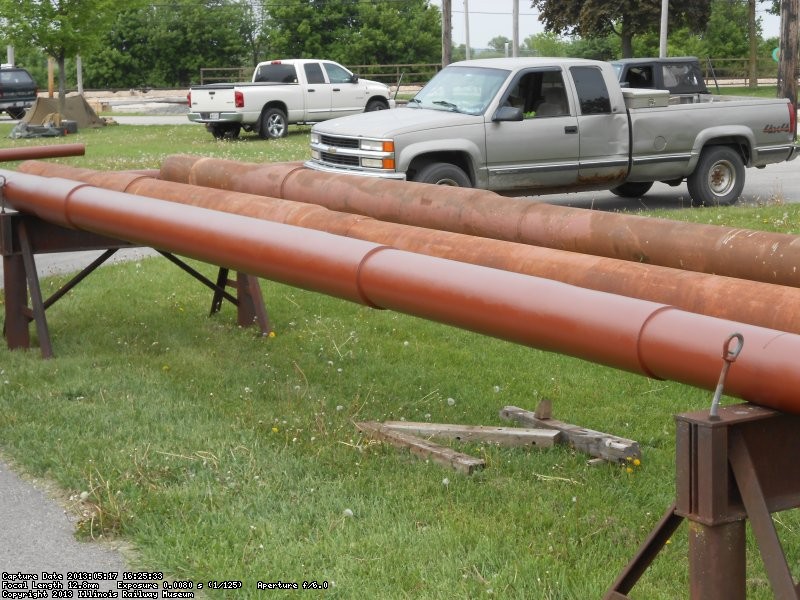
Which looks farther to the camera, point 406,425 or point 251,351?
point 251,351

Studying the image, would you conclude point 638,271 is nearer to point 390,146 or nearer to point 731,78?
point 390,146

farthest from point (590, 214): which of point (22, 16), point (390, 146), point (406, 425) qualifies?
point (22, 16)

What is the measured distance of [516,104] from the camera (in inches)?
579

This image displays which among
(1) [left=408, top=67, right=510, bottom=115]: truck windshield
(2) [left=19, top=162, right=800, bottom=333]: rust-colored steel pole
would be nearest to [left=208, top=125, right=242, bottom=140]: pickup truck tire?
(1) [left=408, top=67, right=510, bottom=115]: truck windshield

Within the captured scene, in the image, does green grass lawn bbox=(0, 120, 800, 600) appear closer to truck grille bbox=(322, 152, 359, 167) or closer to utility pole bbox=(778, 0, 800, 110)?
truck grille bbox=(322, 152, 359, 167)

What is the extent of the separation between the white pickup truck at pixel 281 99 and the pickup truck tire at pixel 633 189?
43.7ft

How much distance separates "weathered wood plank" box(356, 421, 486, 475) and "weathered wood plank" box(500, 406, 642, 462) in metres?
0.57

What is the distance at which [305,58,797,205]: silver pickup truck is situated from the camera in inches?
545

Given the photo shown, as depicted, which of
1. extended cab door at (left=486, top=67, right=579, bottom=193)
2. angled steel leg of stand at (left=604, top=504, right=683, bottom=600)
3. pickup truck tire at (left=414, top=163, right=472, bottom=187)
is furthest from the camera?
extended cab door at (left=486, top=67, right=579, bottom=193)

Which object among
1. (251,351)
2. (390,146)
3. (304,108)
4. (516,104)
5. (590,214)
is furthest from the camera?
(304,108)

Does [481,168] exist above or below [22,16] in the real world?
below

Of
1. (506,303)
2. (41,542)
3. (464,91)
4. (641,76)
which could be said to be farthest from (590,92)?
(506,303)

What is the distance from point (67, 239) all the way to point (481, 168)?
21.4ft

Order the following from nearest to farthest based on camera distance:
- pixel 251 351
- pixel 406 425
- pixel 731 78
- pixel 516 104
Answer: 1. pixel 406 425
2. pixel 251 351
3. pixel 516 104
4. pixel 731 78
